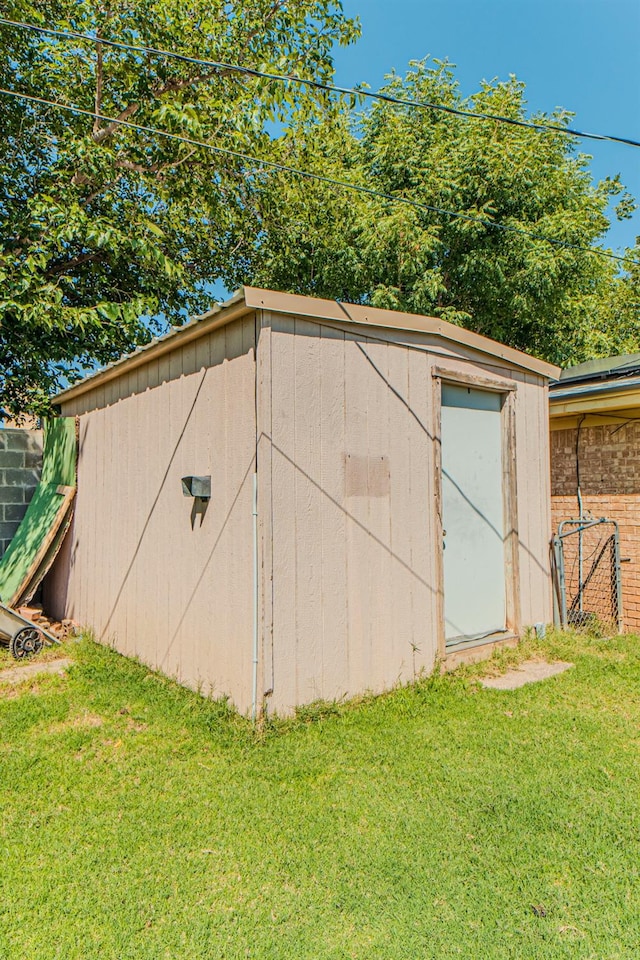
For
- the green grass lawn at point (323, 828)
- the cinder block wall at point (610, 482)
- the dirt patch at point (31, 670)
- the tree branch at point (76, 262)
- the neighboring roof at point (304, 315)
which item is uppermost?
the tree branch at point (76, 262)

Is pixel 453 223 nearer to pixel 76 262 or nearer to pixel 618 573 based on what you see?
pixel 76 262

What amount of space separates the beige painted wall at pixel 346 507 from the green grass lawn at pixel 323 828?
36cm

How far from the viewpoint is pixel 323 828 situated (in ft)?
8.33

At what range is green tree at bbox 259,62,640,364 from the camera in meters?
10.3

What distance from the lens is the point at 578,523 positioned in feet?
19.6

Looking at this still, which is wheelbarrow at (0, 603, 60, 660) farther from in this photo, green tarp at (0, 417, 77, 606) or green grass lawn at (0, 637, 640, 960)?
green grass lawn at (0, 637, 640, 960)

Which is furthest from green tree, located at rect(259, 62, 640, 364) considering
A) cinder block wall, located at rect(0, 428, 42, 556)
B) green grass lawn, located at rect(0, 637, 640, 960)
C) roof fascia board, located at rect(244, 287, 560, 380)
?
green grass lawn, located at rect(0, 637, 640, 960)

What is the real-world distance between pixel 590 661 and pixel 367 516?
2.41 meters

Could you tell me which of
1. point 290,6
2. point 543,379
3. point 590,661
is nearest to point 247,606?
point 590,661

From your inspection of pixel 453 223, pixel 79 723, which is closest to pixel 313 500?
pixel 79 723

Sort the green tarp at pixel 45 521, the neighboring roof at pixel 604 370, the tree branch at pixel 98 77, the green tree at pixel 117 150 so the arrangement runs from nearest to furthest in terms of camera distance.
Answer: the green tarp at pixel 45 521 → the neighboring roof at pixel 604 370 → the green tree at pixel 117 150 → the tree branch at pixel 98 77

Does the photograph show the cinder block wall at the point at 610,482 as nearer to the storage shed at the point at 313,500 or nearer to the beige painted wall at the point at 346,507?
the storage shed at the point at 313,500

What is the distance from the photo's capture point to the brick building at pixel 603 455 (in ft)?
18.8

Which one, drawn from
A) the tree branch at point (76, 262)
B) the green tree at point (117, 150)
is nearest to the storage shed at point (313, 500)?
the green tree at point (117, 150)
